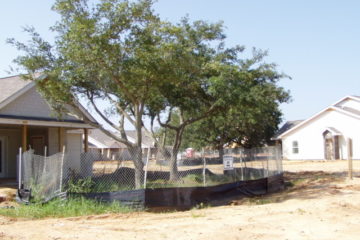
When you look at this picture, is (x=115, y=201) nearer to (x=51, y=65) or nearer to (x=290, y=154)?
(x=51, y=65)

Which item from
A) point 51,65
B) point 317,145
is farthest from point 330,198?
point 317,145

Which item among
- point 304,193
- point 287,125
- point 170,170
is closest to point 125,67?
point 170,170

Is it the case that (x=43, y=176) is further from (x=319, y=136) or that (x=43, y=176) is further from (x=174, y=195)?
(x=319, y=136)

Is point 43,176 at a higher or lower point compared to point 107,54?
lower

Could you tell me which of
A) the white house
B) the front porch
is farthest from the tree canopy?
the white house

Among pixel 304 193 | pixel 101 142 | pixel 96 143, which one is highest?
pixel 101 142

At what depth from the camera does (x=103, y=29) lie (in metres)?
11.9

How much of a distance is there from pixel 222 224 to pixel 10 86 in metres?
12.5

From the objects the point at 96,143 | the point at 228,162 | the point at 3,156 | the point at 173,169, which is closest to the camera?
the point at 173,169

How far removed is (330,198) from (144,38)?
7.59 metres

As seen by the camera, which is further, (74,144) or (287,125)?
(287,125)

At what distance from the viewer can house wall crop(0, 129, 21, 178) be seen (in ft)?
62.5

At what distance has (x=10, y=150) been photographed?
1922 cm

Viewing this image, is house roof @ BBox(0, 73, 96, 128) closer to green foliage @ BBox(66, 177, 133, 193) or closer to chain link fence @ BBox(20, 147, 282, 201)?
chain link fence @ BBox(20, 147, 282, 201)
